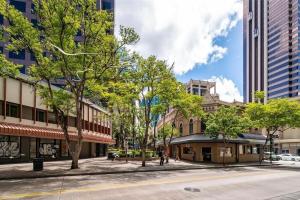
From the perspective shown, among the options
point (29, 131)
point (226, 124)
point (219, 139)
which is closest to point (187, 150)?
point (219, 139)

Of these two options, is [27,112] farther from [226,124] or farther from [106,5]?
[106,5]

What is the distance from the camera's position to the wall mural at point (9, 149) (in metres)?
31.3

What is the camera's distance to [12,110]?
31781 mm

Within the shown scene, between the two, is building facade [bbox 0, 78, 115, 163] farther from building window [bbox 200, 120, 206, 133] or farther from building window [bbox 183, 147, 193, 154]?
building window [bbox 200, 120, 206, 133]

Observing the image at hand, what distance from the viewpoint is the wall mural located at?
1231 inches

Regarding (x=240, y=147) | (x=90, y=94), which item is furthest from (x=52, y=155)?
(x=240, y=147)

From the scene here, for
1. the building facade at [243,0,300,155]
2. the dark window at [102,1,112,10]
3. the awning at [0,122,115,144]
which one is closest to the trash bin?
the awning at [0,122,115,144]

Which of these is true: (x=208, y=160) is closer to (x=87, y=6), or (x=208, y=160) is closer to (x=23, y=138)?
(x=23, y=138)

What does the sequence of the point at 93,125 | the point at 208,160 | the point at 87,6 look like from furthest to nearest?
1. the point at 93,125
2. the point at 208,160
3. the point at 87,6

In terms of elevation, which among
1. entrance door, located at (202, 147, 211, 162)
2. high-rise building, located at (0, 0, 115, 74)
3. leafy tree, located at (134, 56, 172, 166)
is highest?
high-rise building, located at (0, 0, 115, 74)

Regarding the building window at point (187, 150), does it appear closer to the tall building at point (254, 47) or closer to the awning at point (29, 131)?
the awning at point (29, 131)

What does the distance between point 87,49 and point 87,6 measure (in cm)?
354

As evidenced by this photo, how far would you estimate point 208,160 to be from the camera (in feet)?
145

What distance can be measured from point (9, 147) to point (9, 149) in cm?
20
